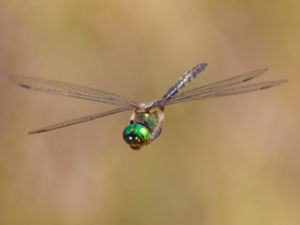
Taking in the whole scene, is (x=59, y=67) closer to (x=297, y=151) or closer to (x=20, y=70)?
(x=20, y=70)

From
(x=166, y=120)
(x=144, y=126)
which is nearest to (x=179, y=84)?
(x=144, y=126)

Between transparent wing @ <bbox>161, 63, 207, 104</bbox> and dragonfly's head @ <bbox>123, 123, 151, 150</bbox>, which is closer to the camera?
dragonfly's head @ <bbox>123, 123, 151, 150</bbox>

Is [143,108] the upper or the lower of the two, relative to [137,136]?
upper

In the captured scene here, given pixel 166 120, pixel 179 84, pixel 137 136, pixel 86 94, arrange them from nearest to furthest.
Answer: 1. pixel 137 136
2. pixel 86 94
3. pixel 179 84
4. pixel 166 120

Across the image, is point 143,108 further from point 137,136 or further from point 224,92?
point 224,92

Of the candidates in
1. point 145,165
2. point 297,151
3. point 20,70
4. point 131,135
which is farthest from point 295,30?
point 131,135

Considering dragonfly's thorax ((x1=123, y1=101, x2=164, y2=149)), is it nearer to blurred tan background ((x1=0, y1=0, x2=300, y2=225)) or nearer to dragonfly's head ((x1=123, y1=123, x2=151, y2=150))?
dragonfly's head ((x1=123, y1=123, x2=151, y2=150))

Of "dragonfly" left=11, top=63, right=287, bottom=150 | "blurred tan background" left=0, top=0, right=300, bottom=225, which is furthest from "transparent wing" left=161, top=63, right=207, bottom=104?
"blurred tan background" left=0, top=0, right=300, bottom=225

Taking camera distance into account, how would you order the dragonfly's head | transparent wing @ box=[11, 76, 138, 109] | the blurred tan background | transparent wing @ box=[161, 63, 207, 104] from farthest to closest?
the blurred tan background, transparent wing @ box=[161, 63, 207, 104], transparent wing @ box=[11, 76, 138, 109], the dragonfly's head
